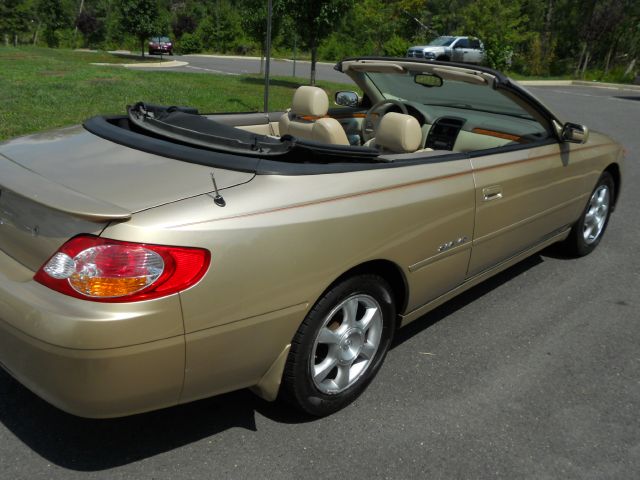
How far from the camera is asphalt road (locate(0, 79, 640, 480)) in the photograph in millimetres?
2383

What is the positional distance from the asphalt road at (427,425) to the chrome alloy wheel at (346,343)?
176 mm

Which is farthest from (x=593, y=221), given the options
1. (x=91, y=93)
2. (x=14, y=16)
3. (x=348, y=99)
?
(x=14, y=16)

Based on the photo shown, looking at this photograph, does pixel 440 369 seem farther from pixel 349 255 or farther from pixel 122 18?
pixel 122 18

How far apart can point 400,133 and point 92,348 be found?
201 centimetres

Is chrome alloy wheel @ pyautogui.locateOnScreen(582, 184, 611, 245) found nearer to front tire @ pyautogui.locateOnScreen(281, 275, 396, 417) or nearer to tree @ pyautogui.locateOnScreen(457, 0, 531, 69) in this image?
front tire @ pyautogui.locateOnScreen(281, 275, 396, 417)

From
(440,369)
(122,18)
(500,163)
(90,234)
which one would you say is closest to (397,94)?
(500,163)

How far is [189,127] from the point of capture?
2916 millimetres

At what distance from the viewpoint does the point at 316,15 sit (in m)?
14.1

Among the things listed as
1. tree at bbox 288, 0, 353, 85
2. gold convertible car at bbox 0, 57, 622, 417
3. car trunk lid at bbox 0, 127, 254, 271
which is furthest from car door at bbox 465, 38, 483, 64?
car trunk lid at bbox 0, 127, 254, 271

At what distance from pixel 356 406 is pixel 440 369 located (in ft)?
1.98

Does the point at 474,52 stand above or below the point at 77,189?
below

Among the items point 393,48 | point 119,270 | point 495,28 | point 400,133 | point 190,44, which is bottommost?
point 190,44

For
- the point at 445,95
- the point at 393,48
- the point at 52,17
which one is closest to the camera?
the point at 445,95

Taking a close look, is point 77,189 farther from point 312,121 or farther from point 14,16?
point 14,16
